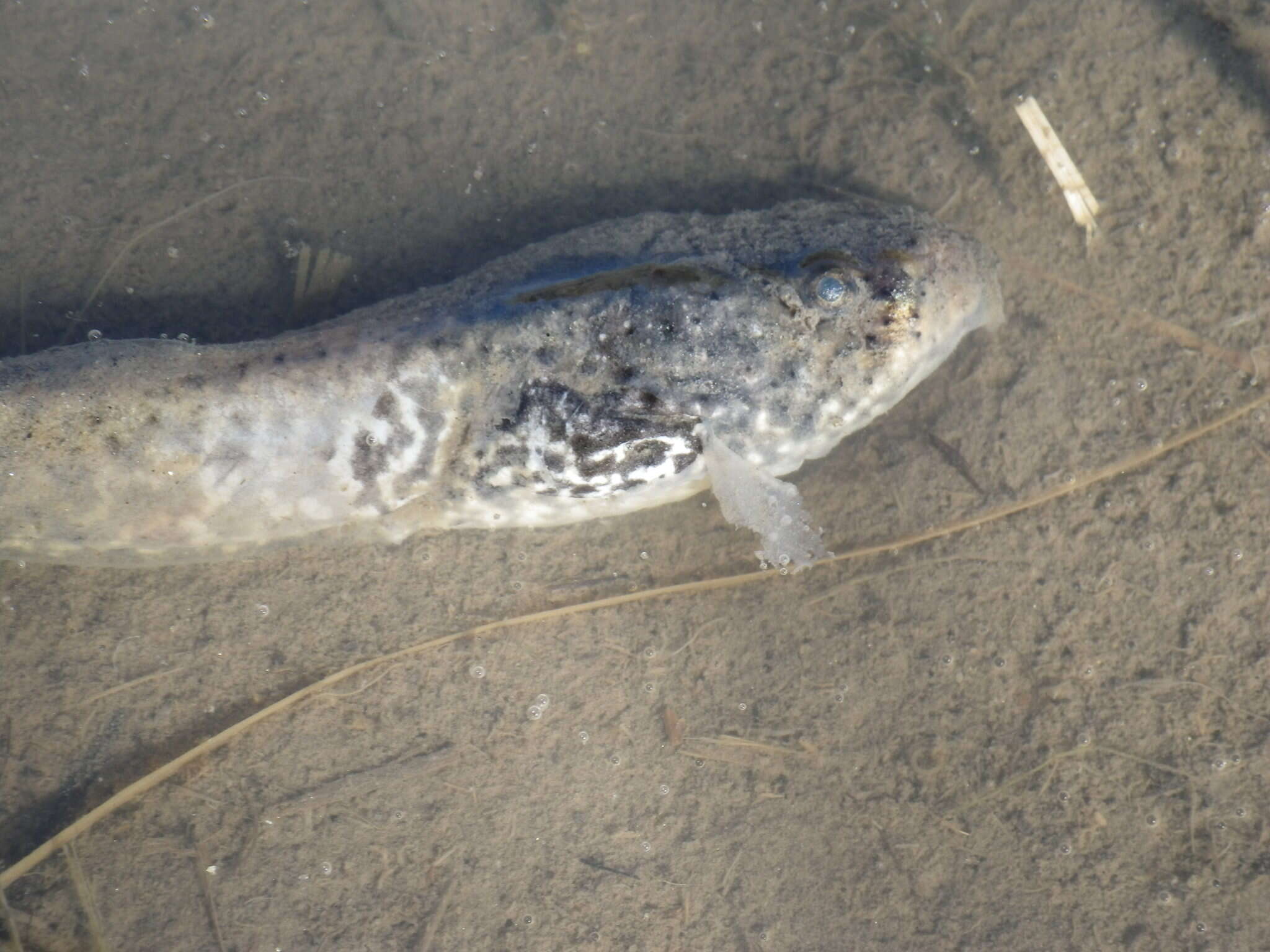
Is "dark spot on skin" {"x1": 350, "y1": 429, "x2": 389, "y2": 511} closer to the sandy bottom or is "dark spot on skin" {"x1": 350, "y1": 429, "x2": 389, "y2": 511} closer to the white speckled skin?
the white speckled skin

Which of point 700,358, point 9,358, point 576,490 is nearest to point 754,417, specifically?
point 700,358

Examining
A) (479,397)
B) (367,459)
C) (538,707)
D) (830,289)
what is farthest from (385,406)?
(830,289)

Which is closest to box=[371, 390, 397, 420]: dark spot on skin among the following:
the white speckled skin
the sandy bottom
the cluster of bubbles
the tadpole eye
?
the white speckled skin

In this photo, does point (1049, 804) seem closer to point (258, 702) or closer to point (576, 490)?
point (576, 490)

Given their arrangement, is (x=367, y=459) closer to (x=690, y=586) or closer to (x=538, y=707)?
(x=538, y=707)

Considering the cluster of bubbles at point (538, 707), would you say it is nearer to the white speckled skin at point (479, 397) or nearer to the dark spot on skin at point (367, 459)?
the white speckled skin at point (479, 397)

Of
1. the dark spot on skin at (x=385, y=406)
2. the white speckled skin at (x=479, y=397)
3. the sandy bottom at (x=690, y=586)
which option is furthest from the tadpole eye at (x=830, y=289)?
the dark spot on skin at (x=385, y=406)
